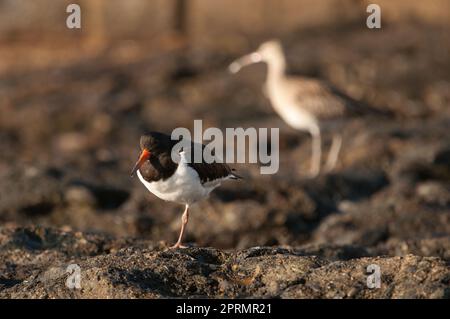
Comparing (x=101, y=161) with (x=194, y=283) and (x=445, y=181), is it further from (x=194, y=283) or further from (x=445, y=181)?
(x=194, y=283)

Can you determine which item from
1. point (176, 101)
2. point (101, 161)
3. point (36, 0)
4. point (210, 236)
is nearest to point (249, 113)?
point (176, 101)

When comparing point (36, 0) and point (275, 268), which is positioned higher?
point (36, 0)

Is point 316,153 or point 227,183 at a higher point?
point 316,153

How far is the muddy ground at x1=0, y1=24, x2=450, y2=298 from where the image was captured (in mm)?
6113

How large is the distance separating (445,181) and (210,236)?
3.79 meters

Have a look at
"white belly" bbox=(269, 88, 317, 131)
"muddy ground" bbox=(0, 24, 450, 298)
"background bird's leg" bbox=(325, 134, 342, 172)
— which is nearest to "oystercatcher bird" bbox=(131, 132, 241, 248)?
"muddy ground" bbox=(0, 24, 450, 298)

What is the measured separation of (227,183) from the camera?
37.7 ft

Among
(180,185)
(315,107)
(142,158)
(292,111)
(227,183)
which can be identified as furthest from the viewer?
(292,111)

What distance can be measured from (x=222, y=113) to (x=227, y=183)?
623 centimetres

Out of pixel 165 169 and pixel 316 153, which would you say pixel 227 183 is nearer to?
pixel 316 153

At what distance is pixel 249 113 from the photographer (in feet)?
58.2

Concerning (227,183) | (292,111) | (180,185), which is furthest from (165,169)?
(292,111)

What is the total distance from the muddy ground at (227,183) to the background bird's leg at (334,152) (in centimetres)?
20

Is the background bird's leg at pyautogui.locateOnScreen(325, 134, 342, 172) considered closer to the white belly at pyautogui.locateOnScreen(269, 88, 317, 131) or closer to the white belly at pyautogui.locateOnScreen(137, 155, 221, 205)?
the white belly at pyautogui.locateOnScreen(269, 88, 317, 131)
